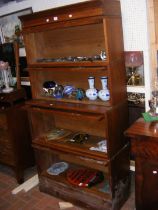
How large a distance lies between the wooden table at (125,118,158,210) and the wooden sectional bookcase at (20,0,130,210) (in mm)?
250

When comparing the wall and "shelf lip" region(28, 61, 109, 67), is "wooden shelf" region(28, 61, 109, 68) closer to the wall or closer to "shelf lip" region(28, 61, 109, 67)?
"shelf lip" region(28, 61, 109, 67)

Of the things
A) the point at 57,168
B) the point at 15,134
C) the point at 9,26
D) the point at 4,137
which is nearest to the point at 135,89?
the point at 57,168

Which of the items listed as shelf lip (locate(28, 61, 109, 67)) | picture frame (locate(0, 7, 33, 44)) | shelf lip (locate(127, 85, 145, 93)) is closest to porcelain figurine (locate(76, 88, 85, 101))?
shelf lip (locate(28, 61, 109, 67))

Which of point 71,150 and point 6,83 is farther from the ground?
point 6,83

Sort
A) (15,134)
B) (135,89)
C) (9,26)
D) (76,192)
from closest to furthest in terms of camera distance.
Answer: (135,89) < (76,192) < (15,134) < (9,26)

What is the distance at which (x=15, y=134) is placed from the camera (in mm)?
2588

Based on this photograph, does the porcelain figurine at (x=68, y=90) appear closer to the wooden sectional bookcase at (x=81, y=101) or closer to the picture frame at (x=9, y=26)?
the wooden sectional bookcase at (x=81, y=101)

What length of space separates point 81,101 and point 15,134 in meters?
0.88

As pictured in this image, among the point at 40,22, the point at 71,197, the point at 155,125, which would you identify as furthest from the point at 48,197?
the point at 40,22

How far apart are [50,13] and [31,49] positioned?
1.53 feet

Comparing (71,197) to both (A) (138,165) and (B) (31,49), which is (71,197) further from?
(B) (31,49)

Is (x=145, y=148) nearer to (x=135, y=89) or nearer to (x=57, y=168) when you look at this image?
(x=135, y=89)

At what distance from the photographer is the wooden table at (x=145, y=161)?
164 cm

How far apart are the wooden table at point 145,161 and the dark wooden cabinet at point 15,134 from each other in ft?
4.15
